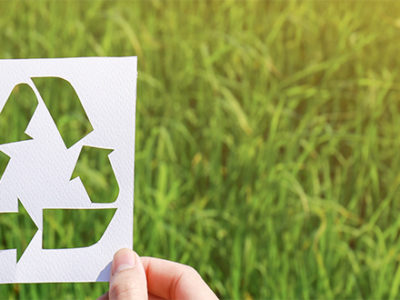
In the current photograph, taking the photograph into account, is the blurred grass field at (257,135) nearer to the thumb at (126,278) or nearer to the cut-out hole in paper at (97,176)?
the cut-out hole in paper at (97,176)

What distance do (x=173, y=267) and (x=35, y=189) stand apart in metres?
0.24

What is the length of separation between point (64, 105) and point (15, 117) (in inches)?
6.5

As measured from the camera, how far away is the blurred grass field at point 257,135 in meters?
1.51

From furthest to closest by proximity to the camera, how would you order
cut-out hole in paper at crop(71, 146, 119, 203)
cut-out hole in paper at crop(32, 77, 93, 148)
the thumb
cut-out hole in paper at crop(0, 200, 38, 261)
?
1. cut-out hole in paper at crop(32, 77, 93, 148)
2. cut-out hole in paper at crop(71, 146, 119, 203)
3. cut-out hole in paper at crop(0, 200, 38, 261)
4. the thumb

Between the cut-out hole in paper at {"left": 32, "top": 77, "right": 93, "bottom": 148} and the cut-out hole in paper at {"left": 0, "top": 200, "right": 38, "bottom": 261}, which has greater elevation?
the cut-out hole in paper at {"left": 32, "top": 77, "right": 93, "bottom": 148}

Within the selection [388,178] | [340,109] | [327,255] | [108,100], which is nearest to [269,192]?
[327,255]

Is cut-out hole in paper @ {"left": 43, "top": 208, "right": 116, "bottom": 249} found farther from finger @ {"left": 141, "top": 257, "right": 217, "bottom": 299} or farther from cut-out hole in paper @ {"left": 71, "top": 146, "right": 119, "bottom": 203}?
finger @ {"left": 141, "top": 257, "right": 217, "bottom": 299}

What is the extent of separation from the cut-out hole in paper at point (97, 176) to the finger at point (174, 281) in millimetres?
526

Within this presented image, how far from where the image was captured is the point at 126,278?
0.89 metres

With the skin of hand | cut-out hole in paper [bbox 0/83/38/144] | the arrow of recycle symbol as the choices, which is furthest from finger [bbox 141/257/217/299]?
cut-out hole in paper [bbox 0/83/38/144]

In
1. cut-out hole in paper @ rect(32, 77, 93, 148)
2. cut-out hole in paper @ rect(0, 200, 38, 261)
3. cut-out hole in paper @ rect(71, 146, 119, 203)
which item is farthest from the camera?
cut-out hole in paper @ rect(32, 77, 93, 148)

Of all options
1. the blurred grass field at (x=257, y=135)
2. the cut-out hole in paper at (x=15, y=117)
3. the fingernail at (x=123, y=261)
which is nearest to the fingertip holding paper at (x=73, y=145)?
the fingernail at (x=123, y=261)

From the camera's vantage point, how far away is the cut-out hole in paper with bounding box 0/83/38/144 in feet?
5.44

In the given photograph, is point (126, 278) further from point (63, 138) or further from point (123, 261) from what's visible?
point (63, 138)
